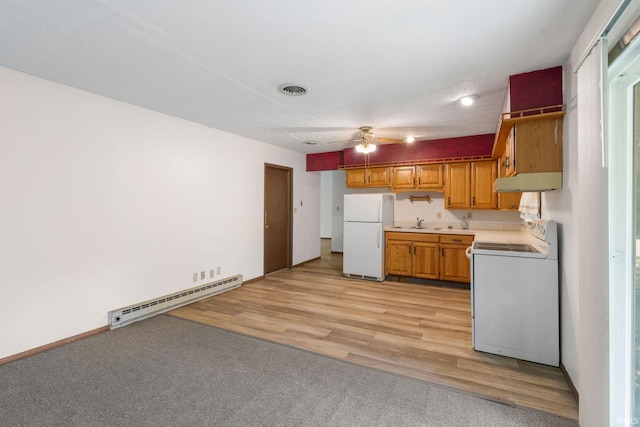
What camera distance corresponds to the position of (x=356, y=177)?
575 centimetres

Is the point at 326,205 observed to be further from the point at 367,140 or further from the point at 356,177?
the point at 367,140

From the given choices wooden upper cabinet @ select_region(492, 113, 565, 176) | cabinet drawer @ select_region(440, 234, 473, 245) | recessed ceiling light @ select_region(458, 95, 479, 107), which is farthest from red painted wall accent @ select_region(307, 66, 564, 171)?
cabinet drawer @ select_region(440, 234, 473, 245)

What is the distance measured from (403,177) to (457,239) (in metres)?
1.39

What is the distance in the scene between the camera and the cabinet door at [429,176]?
506cm

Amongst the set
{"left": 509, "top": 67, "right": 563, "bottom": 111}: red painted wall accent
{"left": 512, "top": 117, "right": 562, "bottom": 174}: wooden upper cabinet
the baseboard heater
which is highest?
{"left": 509, "top": 67, "right": 563, "bottom": 111}: red painted wall accent

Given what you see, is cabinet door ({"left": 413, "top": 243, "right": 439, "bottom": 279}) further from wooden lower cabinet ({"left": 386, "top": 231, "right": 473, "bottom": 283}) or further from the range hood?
the range hood

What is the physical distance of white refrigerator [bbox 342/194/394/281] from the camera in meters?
5.09

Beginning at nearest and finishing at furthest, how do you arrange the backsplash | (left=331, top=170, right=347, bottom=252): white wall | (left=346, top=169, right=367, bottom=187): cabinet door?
the backsplash < (left=346, top=169, right=367, bottom=187): cabinet door < (left=331, top=170, right=347, bottom=252): white wall

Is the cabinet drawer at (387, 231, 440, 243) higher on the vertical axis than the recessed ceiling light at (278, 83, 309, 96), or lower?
lower

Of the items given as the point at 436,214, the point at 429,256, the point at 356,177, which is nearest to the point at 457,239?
the point at 429,256

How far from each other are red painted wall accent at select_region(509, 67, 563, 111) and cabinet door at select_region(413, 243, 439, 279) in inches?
109

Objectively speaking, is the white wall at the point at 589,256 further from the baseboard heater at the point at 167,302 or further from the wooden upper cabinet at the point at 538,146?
the baseboard heater at the point at 167,302

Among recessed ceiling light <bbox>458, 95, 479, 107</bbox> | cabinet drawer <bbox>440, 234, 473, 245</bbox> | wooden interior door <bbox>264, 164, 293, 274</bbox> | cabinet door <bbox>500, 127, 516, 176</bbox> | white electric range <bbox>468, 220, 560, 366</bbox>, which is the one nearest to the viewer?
white electric range <bbox>468, 220, 560, 366</bbox>

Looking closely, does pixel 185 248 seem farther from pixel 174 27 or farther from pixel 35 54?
pixel 174 27
